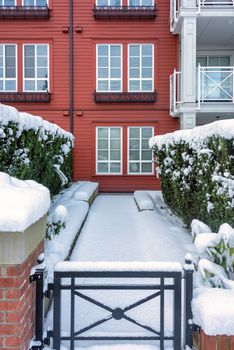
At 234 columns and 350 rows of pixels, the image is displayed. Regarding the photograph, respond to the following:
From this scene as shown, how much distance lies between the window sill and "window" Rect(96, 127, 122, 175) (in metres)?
2.40

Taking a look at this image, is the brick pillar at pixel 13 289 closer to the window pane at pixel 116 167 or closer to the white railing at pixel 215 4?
the white railing at pixel 215 4

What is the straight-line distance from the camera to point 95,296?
15.2 feet

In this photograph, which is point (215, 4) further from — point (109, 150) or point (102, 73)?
point (109, 150)

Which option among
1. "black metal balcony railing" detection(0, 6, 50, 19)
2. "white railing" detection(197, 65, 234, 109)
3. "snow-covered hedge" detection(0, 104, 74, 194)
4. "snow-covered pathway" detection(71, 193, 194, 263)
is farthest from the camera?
"black metal balcony railing" detection(0, 6, 50, 19)

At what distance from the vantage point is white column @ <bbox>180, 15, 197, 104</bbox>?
1339 cm

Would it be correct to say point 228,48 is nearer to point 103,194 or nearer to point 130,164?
point 130,164

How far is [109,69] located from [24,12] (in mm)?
3904

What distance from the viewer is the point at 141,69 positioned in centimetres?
1608

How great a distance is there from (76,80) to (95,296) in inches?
496

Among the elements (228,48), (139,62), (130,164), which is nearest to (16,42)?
(139,62)

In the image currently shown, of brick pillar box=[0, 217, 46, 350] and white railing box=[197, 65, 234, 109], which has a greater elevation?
white railing box=[197, 65, 234, 109]

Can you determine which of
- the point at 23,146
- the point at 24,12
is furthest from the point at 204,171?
the point at 24,12

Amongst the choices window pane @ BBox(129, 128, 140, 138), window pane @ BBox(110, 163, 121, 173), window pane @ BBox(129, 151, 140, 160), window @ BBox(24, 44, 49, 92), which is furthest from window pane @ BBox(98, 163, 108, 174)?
window @ BBox(24, 44, 49, 92)

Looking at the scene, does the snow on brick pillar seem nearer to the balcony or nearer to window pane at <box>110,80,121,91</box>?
the balcony
